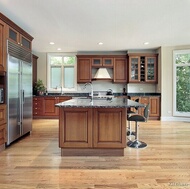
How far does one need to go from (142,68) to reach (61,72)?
10.8ft

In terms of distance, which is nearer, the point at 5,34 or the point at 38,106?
the point at 5,34

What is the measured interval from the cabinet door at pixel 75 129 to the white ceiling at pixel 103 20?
1.94 meters

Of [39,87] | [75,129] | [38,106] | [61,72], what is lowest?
[75,129]

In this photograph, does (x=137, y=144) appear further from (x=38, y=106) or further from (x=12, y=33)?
(x=38, y=106)

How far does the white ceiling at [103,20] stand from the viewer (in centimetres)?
338

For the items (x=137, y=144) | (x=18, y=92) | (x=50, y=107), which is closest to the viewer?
(x=137, y=144)

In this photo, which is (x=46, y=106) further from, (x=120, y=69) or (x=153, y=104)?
(x=153, y=104)

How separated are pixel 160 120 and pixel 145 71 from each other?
1.89 meters

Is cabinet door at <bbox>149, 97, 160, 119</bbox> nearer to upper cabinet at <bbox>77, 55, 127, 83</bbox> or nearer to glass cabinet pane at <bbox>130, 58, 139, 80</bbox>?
glass cabinet pane at <bbox>130, 58, 139, 80</bbox>

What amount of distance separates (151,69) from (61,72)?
3.61 metres

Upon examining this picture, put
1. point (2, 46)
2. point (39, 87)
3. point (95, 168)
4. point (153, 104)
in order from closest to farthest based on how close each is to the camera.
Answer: point (95, 168), point (2, 46), point (153, 104), point (39, 87)

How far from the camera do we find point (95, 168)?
8.97 ft

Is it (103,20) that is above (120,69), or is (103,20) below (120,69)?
above

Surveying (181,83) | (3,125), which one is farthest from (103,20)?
(181,83)
